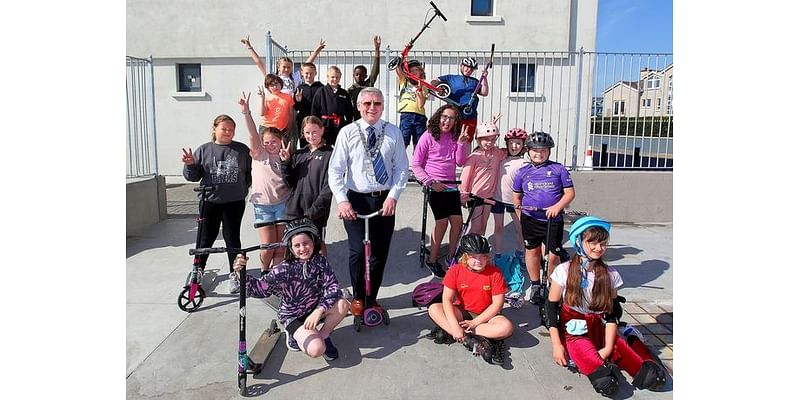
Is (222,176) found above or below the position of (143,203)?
above

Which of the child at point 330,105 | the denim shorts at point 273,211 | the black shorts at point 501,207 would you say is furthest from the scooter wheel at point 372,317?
the child at point 330,105

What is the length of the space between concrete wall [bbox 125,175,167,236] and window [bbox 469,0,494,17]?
849 centimetres

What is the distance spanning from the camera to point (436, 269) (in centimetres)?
522

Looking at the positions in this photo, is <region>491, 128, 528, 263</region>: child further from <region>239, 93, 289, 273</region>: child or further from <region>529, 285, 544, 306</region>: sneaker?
<region>239, 93, 289, 273</region>: child

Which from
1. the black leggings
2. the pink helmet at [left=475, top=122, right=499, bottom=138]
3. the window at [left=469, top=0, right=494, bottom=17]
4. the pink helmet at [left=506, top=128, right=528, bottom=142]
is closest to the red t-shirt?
the pink helmet at [left=475, top=122, right=499, bottom=138]

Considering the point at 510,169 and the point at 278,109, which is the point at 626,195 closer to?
the point at 510,169

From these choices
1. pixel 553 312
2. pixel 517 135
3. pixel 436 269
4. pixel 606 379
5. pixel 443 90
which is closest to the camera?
pixel 606 379

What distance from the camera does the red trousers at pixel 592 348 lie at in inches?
121

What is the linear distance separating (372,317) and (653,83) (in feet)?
25.3

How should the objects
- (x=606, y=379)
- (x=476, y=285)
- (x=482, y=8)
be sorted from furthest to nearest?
1. (x=482, y=8)
2. (x=476, y=285)
3. (x=606, y=379)

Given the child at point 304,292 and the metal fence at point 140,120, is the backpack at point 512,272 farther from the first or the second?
the metal fence at point 140,120

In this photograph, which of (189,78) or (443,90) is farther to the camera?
(189,78)

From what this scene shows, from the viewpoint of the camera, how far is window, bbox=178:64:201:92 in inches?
487

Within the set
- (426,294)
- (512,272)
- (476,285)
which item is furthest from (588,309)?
(426,294)
